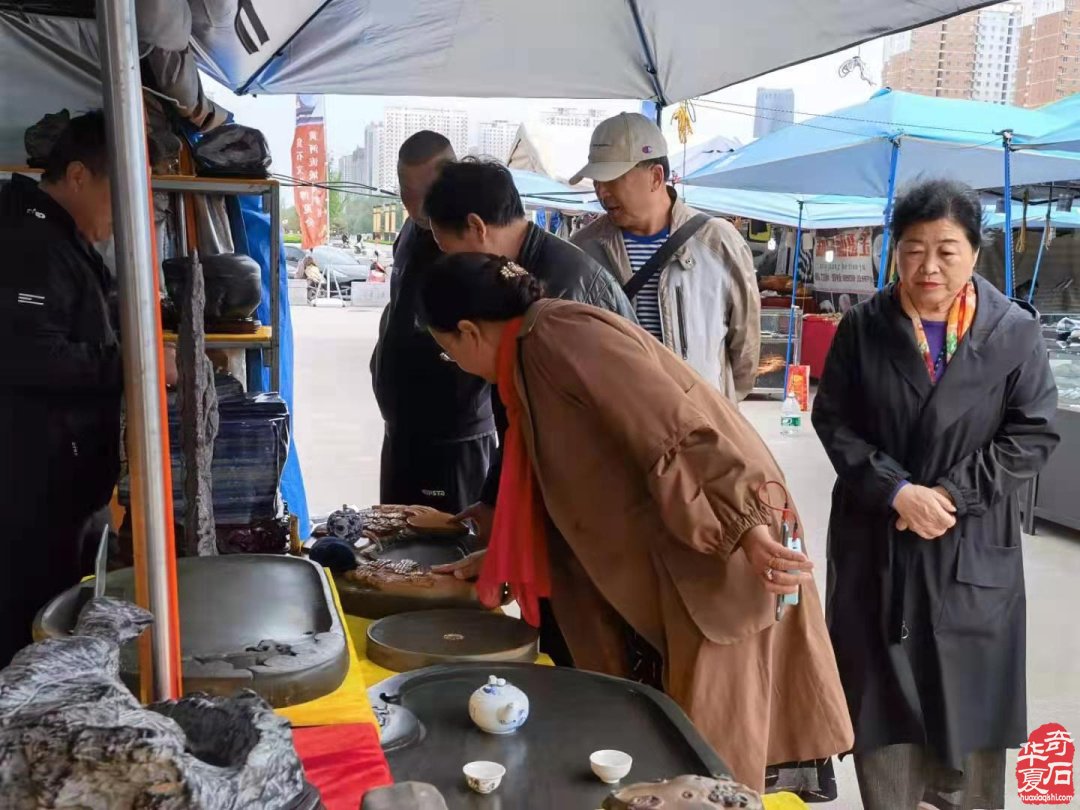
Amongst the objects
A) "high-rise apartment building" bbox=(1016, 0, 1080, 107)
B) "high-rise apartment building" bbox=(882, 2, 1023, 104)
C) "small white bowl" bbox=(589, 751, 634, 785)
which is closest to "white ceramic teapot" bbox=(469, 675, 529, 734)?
"small white bowl" bbox=(589, 751, 634, 785)

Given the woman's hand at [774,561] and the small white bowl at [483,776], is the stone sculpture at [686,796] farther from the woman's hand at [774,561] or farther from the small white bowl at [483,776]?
the woman's hand at [774,561]

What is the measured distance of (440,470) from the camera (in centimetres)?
287

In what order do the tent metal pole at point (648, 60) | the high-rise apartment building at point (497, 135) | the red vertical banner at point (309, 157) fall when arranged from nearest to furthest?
the tent metal pole at point (648, 60) → the red vertical banner at point (309, 157) → the high-rise apartment building at point (497, 135)

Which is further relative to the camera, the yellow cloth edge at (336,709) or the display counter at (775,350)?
the display counter at (775,350)

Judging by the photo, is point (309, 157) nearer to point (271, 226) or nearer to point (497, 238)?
point (271, 226)

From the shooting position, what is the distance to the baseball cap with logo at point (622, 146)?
266 centimetres

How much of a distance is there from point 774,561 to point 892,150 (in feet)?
16.9

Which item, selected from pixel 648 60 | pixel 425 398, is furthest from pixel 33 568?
pixel 648 60

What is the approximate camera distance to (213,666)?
3.33 ft

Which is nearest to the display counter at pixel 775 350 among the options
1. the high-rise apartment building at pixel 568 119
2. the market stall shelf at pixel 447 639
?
the high-rise apartment building at pixel 568 119

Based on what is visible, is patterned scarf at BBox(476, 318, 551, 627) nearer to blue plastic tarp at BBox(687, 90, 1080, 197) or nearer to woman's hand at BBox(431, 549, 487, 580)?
woman's hand at BBox(431, 549, 487, 580)

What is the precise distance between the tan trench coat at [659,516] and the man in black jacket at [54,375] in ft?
3.04

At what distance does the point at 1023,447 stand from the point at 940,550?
0.28 meters

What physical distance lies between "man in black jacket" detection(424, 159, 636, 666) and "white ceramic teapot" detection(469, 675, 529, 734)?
2.56 feet
